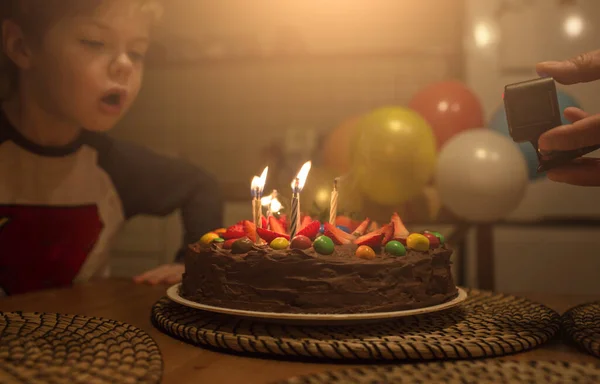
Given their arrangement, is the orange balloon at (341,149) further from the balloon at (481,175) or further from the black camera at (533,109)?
the black camera at (533,109)

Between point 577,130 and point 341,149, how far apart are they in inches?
51.7

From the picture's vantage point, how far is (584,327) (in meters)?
1.15

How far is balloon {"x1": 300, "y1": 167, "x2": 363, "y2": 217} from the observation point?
1.99 metres

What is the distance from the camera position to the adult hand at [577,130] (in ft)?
3.53

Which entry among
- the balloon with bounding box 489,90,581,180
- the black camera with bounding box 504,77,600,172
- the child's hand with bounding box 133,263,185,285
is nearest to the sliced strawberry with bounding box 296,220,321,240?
the black camera with bounding box 504,77,600,172

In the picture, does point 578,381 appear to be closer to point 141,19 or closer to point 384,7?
point 141,19

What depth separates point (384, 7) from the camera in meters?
2.82

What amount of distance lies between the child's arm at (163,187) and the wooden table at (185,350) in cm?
66

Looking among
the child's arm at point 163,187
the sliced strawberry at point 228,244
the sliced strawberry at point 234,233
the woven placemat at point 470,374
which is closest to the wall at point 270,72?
the child's arm at point 163,187

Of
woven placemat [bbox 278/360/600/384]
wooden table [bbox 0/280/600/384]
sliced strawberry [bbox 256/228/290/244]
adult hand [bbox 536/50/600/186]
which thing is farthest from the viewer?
sliced strawberry [bbox 256/228/290/244]

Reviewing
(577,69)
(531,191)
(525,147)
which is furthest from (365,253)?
(531,191)

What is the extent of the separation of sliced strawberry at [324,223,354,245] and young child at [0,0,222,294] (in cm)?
86

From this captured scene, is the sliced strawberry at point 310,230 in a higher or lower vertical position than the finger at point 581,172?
lower

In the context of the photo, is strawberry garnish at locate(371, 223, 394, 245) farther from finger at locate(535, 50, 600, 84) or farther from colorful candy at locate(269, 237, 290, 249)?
finger at locate(535, 50, 600, 84)
